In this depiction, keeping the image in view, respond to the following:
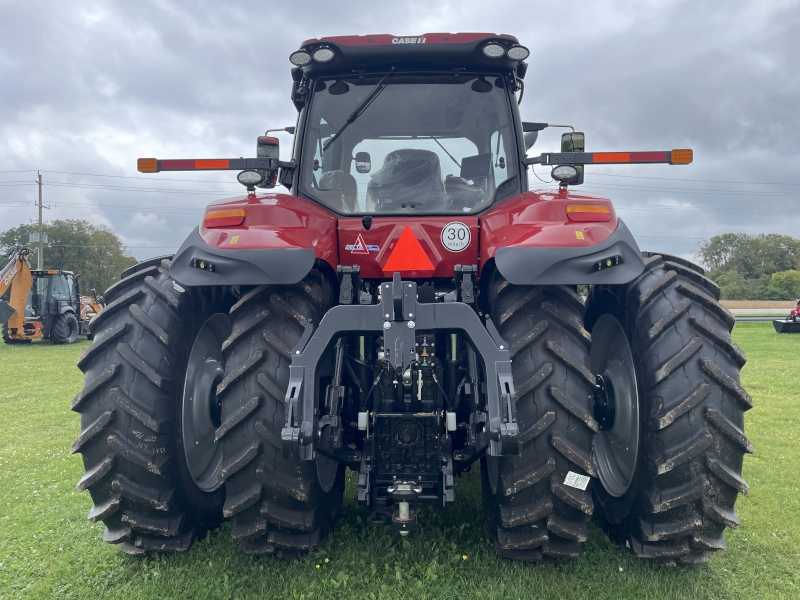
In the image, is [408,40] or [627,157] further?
[408,40]

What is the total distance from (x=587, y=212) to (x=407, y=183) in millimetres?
1036

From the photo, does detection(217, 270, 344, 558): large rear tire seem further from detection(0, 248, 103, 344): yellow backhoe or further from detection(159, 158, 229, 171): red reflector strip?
detection(0, 248, 103, 344): yellow backhoe

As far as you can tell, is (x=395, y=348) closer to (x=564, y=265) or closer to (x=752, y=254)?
(x=564, y=265)

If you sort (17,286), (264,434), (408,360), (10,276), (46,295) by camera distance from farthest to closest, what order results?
1. (46,295)
2. (17,286)
3. (10,276)
4. (264,434)
5. (408,360)

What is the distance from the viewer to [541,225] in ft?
7.93

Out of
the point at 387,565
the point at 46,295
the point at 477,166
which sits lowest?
the point at 387,565

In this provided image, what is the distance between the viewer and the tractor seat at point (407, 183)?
3.02 meters

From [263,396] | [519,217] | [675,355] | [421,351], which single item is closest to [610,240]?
[519,217]

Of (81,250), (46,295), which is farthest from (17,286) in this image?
(81,250)

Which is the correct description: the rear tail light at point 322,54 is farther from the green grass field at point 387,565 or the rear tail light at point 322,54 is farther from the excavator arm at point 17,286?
the excavator arm at point 17,286

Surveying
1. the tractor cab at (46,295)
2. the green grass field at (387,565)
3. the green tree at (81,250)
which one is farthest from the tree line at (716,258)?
the green grass field at (387,565)

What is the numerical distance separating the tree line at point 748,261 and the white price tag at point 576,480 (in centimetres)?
6590

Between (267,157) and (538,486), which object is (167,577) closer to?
(538,486)

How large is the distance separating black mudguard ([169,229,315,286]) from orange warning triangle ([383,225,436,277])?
413 mm
